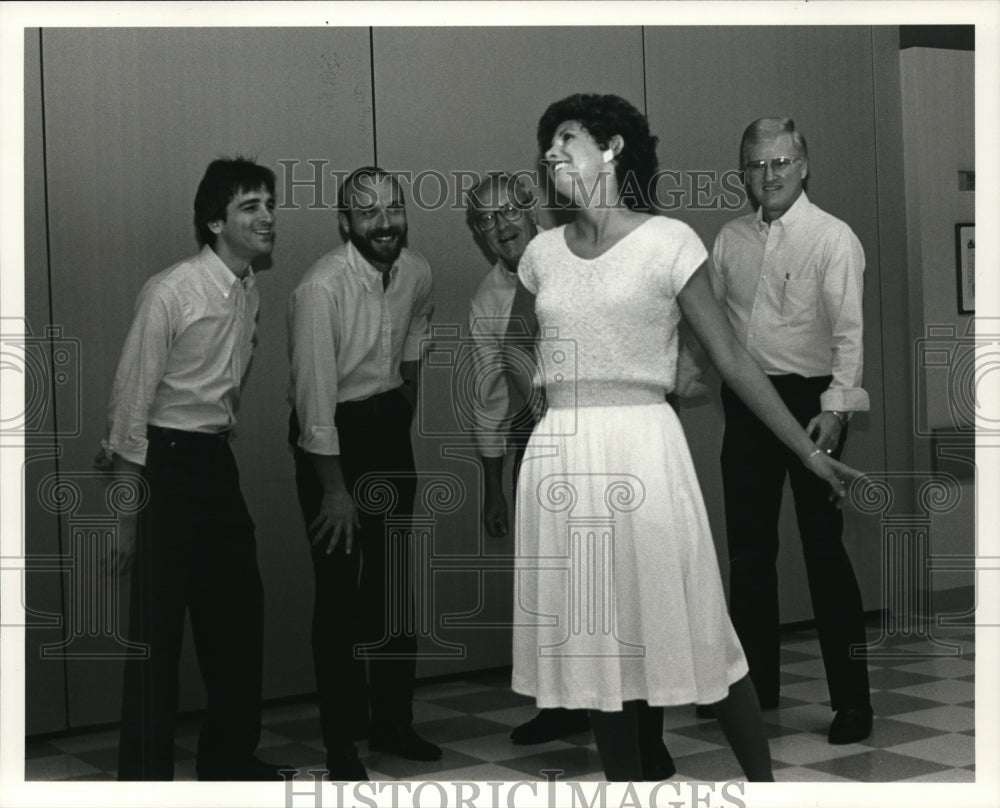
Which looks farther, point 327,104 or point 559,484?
point 327,104

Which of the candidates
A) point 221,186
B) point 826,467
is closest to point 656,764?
point 826,467

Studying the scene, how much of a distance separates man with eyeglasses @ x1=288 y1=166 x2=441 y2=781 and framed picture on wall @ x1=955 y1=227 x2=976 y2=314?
54.2 inches

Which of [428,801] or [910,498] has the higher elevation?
[910,498]

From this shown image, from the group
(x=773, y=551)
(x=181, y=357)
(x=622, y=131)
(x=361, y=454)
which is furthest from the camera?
(x=773, y=551)

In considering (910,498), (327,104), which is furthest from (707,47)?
(910,498)

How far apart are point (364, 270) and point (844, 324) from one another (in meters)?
1.20

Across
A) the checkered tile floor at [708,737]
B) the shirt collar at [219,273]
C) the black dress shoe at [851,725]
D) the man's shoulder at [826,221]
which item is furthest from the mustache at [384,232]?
the black dress shoe at [851,725]

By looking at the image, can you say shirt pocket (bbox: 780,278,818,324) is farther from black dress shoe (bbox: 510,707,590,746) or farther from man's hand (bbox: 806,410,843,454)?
black dress shoe (bbox: 510,707,590,746)

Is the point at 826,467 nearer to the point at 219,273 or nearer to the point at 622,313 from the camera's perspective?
the point at 622,313

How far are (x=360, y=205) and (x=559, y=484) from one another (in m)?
0.98

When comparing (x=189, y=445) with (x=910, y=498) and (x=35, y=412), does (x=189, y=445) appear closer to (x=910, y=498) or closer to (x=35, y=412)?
(x=35, y=412)

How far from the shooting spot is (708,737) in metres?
3.84

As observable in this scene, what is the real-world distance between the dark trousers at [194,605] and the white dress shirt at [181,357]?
0.16ft

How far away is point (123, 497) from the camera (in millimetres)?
3496
